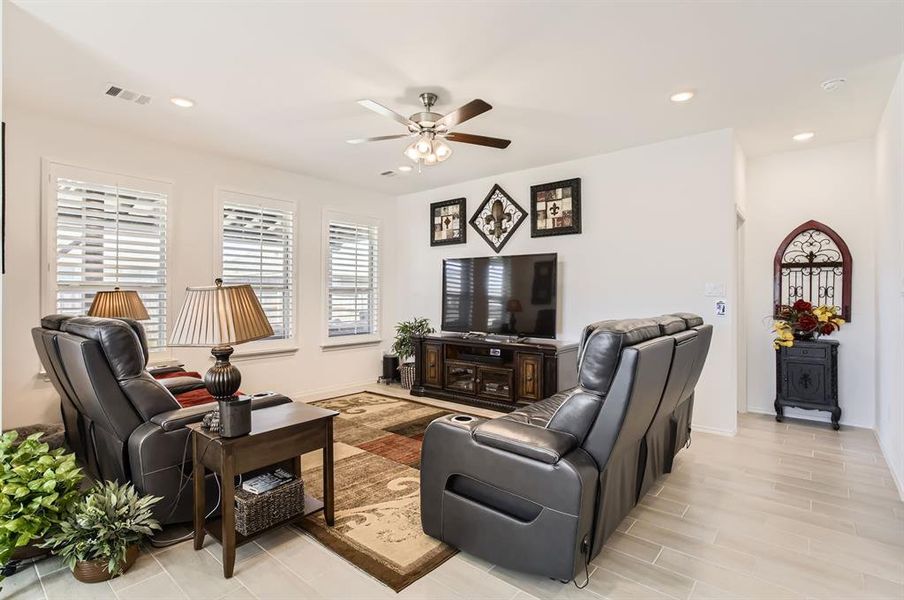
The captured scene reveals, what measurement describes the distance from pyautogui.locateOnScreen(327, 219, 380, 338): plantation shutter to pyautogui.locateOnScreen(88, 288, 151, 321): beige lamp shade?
236cm

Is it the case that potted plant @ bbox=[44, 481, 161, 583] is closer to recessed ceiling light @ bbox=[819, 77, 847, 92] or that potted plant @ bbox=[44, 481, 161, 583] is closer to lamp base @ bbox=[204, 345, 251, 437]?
lamp base @ bbox=[204, 345, 251, 437]

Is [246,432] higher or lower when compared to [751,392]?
higher

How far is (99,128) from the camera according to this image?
13.3ft

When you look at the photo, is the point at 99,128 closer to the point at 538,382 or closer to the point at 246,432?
the point at 246,432

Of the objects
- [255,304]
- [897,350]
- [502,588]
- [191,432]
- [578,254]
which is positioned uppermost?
[578,254]

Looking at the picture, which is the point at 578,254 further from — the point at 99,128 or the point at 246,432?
the point at 99,128

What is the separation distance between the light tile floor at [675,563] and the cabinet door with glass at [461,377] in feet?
8.65

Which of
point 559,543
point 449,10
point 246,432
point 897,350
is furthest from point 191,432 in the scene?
point 897,350

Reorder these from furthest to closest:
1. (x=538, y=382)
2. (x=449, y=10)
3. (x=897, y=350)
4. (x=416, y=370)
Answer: (x=416, y=370)
(x=538, y=382)
(x=897, y=350)
(x=449, y=10)

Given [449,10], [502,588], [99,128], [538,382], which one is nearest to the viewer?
[502,588]

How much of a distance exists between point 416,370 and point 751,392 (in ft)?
12.3

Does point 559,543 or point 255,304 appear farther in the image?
point 255,304

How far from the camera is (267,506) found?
7.50 feet

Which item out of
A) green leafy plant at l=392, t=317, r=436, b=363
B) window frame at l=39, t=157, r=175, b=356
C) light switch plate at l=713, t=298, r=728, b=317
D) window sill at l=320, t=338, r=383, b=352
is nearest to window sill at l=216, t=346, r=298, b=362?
window sill at l=320, t=338, r=383, b=352
